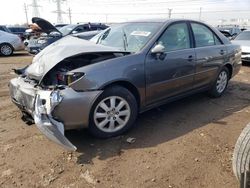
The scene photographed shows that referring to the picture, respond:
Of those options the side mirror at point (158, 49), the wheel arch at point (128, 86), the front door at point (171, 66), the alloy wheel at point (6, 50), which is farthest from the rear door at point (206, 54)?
the alloy wheel at point (6, 50)

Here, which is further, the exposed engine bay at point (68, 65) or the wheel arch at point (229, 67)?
the wheel arch at point (229, 67)

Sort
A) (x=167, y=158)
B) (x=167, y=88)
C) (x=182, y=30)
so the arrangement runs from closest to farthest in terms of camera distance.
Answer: (x=167, y=158)
(x=167, y=88)
(x=182, y=30)

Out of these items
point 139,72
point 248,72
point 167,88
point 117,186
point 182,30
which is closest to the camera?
point 117,186

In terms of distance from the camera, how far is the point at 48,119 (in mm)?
→ 3467

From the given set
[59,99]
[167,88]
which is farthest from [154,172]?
[167,88]

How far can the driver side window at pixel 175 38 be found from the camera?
4.47 metres

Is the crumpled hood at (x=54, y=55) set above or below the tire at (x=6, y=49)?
above

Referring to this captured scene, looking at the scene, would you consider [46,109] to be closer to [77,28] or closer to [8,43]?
[77,28]

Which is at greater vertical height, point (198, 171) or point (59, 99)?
point (59, 99)

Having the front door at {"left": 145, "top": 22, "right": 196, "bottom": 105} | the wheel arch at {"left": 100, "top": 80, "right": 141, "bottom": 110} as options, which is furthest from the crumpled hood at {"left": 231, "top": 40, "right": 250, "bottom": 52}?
the wheel arch at {"left": 100, "top": 80, "right": 141, "bottom": 110}

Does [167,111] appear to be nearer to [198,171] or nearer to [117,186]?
[198,171]

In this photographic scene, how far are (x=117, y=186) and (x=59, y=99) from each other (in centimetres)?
124

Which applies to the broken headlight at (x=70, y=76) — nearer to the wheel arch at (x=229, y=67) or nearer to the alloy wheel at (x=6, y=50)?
the wheel arch at (x=229, y=67)

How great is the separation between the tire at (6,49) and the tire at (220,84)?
11573 millimetres
